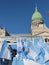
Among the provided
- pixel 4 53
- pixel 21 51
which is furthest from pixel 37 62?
pixel 4 53

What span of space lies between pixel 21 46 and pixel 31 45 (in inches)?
21.5

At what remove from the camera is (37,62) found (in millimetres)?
12828

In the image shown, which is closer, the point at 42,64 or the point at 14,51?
the point at 42,64

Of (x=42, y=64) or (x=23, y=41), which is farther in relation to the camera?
(x=23, y=41)

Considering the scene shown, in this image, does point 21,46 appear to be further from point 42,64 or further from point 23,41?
point 42,64

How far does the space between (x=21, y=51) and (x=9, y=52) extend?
700mm

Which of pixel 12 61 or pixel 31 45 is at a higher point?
pixel 31 45

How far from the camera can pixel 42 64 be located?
12.7 m

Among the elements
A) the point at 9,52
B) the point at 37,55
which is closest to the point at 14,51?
the point at 9,52

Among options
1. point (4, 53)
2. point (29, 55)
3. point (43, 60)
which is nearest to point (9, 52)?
point (4, 53)

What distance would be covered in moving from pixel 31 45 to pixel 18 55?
99 cm

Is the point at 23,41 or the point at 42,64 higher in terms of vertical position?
the point at 23,41

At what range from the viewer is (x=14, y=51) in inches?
542

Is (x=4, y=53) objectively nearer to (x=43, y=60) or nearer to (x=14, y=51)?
(x=14, y=51)
